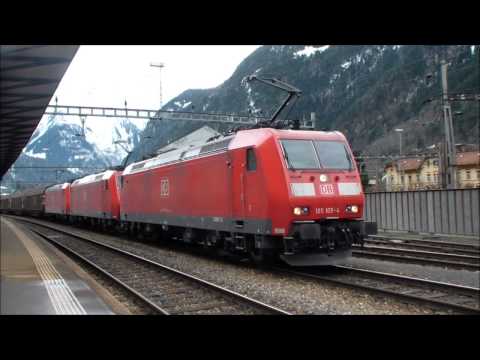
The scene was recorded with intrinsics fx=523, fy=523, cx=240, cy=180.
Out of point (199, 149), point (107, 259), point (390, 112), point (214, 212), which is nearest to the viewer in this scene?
point (214, 212)

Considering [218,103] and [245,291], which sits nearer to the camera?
[245,291]

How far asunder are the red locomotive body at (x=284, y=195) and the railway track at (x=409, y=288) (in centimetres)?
53

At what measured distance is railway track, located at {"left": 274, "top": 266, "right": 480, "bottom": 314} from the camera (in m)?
8.21

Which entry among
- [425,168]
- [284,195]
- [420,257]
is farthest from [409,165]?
[284,195]

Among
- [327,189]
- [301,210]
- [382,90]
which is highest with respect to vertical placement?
[382,90]

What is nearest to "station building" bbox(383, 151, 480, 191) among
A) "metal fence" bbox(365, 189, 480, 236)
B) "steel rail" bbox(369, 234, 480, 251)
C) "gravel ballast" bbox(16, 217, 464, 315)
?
"metal fence" bbox(365, 189, 480, 236)

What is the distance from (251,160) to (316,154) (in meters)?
1.49

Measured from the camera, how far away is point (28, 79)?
44.8 ft

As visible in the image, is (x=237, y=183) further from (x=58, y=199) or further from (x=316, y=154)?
(x=58, y=199)

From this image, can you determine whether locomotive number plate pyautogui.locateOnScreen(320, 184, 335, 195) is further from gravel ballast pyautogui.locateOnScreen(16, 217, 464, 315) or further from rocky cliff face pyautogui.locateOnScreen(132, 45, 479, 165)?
rocky cliff face pyautogui.locateOnScreen(132, 45, 479, 165)

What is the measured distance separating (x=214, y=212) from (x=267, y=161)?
9.71 ft
